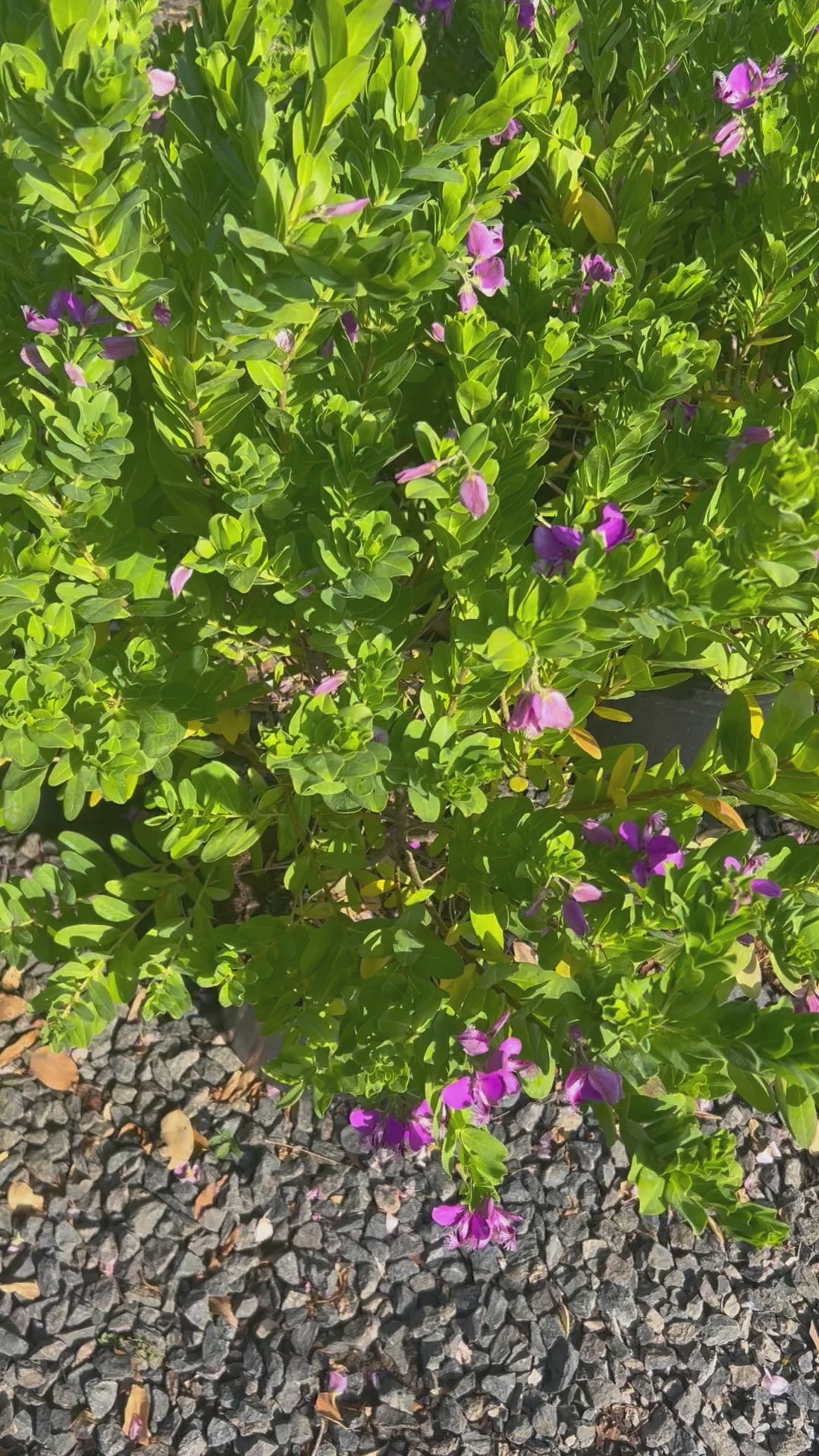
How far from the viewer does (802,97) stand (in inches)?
78.0

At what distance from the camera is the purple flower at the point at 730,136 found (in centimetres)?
191

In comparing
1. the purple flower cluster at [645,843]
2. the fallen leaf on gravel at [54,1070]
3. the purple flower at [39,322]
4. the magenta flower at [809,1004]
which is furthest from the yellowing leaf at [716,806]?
the fallen leaf on gravel at [54,1070]

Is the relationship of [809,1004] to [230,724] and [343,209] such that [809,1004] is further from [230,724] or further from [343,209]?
[343,209]

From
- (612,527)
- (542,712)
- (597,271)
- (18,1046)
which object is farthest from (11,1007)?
(597,271)

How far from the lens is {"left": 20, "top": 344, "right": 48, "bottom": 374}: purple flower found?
4.40 feet

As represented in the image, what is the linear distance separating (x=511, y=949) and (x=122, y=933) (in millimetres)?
702

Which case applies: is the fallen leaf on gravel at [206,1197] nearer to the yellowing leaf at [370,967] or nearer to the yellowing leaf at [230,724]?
the yellowing leaf at [370,967]

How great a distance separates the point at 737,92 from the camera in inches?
74.1

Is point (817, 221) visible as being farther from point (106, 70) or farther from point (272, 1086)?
point (272, 1086)

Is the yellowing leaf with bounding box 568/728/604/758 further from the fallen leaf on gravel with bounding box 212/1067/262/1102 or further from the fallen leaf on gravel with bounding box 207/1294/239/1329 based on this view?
→ the fallen leaf on gravel with bounding box 207/1294/239/1329

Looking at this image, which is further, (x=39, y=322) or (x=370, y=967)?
(x=370, y=967)

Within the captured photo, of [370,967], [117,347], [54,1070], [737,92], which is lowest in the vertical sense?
[54,1070]

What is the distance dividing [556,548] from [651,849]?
41 cm

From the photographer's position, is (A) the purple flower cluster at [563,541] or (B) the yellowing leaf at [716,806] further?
(B) the yellowing leaf at [716,806]
